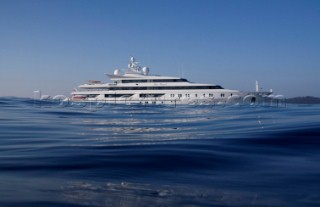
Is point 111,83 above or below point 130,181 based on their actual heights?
above

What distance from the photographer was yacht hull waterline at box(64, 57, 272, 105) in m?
46.8

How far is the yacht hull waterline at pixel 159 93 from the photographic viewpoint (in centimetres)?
4677

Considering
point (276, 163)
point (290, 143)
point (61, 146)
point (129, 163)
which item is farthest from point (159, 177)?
point (290, 143)

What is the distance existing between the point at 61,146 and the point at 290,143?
330 cm

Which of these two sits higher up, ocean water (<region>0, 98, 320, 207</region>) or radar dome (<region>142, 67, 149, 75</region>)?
radar dome (<region>142, 67, 149, 75</region>)

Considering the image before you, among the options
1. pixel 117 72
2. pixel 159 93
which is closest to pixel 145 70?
pixel 117 72

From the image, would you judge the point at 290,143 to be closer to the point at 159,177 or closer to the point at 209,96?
the point at 159,177

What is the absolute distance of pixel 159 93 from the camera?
4953 cm

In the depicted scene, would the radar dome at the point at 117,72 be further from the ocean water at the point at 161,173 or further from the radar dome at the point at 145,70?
the ocean water at the point at 161,173

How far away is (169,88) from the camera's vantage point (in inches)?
1955

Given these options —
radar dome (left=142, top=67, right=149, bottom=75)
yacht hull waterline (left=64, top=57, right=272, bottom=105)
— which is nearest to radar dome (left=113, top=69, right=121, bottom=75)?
yacht hull waterline (left=64, top=57, right=272, bottom=105)

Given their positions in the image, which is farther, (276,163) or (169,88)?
(169,88)

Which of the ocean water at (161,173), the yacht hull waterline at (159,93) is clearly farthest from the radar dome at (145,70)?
the ocean water at (161,173)

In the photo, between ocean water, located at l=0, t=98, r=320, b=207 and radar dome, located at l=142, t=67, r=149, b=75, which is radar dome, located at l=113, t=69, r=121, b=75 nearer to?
radar dome, located at l=142, t=67, r=149, b=75
